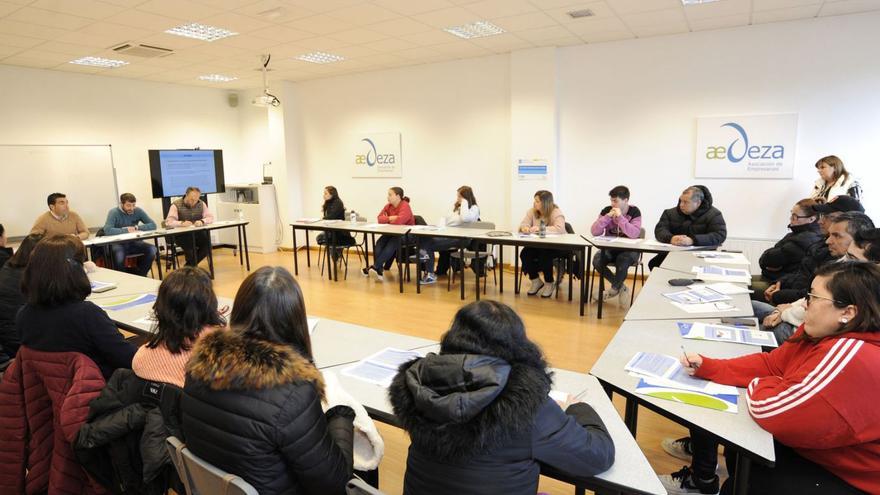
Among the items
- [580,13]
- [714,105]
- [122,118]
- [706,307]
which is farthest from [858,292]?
[122,118]

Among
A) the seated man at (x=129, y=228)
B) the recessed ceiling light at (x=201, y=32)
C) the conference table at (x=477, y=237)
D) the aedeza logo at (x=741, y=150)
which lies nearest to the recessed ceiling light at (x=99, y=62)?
the seated man at (x=129, y=228)

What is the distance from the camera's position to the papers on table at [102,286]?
366 centimetres

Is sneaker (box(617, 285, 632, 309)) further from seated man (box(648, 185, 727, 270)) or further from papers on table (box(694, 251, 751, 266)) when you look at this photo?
papers on table (box(694, 251, 751, 266))

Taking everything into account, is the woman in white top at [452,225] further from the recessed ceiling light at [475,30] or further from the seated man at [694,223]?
the seated man at [694,223]

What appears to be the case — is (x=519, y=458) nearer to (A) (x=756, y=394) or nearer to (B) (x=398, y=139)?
(A) (x=756, y=394)

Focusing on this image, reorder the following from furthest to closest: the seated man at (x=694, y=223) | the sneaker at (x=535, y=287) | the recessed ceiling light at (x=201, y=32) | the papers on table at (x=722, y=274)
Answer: the sneaker at (x=535, y=287) < the recessed ceiling light at (x=201, y=32) < the seated man at (x=694, y=223) < the papers on table at (x=722, y=274)

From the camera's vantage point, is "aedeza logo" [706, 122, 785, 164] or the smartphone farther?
"aedeza logo" [706, 122, 785, 164]

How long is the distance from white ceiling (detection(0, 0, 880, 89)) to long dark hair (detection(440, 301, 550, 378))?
12.9 feet

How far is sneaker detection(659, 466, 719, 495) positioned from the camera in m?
2.19

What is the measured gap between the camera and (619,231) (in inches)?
215

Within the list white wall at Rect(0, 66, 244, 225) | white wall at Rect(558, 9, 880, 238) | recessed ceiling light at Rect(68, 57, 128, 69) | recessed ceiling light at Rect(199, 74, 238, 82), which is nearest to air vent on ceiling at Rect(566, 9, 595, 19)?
white wall at Rect(558, 9, 880, 238)

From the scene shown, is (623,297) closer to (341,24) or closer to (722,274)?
(722,274)

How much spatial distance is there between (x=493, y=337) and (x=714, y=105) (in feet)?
18.6

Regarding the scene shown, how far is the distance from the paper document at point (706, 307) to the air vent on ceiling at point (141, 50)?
6132 mm
